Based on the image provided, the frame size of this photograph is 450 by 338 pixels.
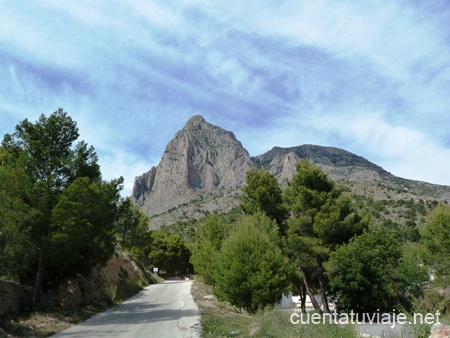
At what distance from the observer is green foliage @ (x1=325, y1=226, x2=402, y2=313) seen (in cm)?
2261

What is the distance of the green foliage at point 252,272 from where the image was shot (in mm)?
17531

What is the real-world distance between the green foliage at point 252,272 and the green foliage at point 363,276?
5.88 m

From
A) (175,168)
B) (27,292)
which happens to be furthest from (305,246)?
(175,168)

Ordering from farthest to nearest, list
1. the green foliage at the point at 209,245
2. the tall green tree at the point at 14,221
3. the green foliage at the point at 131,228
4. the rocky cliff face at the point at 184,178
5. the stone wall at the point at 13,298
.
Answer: the rocky cliff face at the point at 184,178 → the green foliage at the point at 131,228 → the green foliage at the point at 209,245 → the stone wall at the point at 13,298 → the tall green tree at the point at 14,221

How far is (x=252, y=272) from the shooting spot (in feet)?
58.4

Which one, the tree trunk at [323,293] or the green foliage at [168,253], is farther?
the green foliage at [168,253]

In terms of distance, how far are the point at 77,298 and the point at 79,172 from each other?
7.50 metres

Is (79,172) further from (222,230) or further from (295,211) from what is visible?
(222,230)

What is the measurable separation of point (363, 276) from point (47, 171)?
1926 centimetres

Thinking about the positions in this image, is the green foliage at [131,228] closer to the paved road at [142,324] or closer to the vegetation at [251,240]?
the vegetation at [251,240]

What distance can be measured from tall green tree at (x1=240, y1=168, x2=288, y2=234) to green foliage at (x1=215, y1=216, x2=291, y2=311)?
34.9 ft

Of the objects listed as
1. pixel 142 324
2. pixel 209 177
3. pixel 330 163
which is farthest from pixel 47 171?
pixel 209 177

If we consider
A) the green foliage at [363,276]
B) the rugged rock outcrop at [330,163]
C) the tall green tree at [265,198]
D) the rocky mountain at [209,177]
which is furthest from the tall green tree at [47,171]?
the rugged rock outcrop at [330,163]

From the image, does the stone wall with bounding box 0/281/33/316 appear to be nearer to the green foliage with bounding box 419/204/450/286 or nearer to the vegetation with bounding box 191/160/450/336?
the vegetation with bounding box 191/160/450/336
